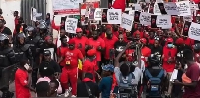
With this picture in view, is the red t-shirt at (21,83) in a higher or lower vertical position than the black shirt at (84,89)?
lower

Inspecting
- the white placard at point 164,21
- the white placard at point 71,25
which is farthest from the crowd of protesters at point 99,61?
the white placard at point 164,21

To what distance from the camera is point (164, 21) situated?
1456 cm

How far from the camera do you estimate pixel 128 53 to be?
12242 millimetres

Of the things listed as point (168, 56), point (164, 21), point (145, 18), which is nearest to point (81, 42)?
point (145, 18)

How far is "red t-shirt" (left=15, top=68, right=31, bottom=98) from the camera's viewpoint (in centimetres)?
984

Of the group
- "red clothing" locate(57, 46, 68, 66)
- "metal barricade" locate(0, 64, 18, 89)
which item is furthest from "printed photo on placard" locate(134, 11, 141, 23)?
"metal barricade" locate(0, 64, 18, 89)

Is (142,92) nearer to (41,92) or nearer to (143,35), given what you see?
(143,35)

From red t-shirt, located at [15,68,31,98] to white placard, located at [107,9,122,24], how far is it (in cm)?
555

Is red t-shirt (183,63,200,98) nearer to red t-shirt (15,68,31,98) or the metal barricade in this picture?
red t-shirt (15,68,31,98)

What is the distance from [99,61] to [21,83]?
16.6ft

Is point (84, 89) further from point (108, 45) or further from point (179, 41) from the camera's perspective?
point (179, 41)

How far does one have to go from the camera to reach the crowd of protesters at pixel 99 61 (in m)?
8.48

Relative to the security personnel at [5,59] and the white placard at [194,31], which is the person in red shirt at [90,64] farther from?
the white placard at [194,31]

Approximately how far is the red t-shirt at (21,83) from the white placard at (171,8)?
5.77 metres
